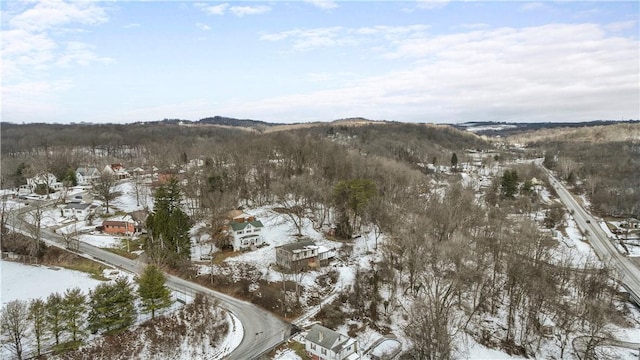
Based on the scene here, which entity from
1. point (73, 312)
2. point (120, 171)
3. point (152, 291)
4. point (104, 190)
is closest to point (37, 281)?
point (73, 312)

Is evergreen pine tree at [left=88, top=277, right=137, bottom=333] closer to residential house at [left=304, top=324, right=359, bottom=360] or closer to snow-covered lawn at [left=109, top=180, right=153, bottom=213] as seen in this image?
residential house at [left=304, top=324, right=359, bottom=360]

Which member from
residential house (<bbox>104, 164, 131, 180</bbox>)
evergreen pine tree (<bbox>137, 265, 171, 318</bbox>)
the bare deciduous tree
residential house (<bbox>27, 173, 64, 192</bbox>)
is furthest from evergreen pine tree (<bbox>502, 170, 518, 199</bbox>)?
residential house (<bbox>27, 173, 64, 192</bbox>)

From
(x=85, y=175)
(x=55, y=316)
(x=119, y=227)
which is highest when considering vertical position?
(x=85, y=175)

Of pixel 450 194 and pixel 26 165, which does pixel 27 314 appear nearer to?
pixel 450 194

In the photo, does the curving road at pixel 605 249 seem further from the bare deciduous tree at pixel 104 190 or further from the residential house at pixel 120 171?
the residential house at pixel 120 171

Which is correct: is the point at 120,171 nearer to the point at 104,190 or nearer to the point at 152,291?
the point at 104,190
